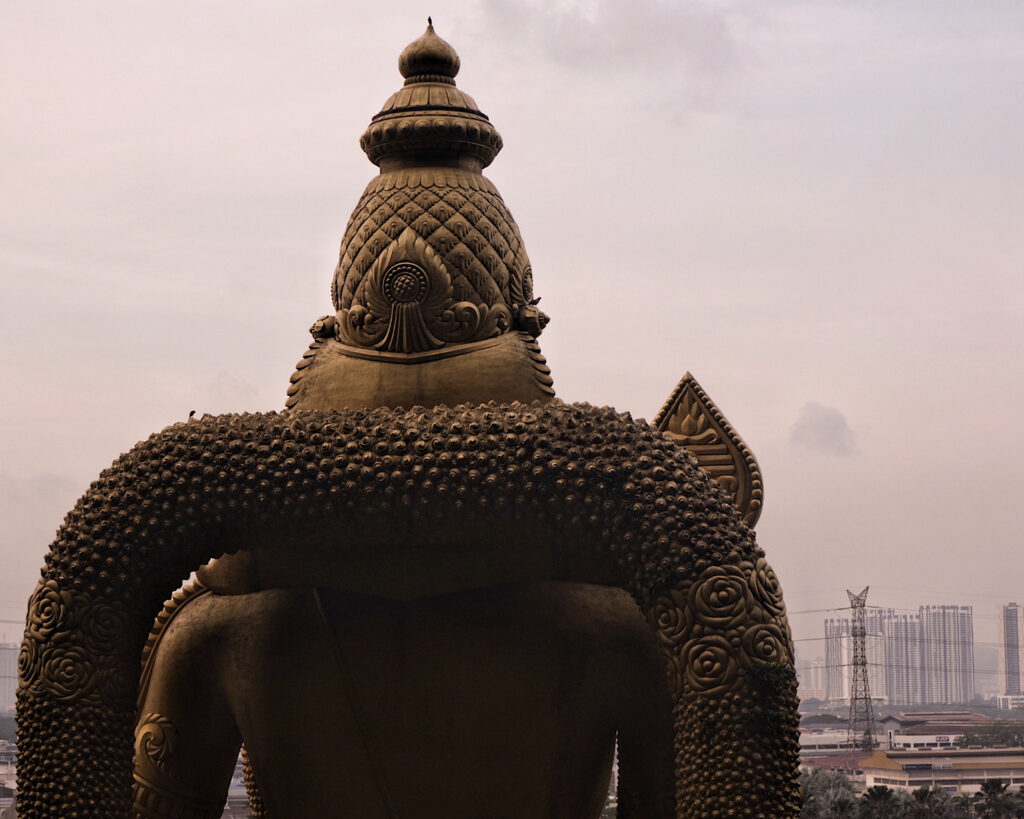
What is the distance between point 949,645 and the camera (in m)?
79.9

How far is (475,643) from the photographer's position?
26.8ft

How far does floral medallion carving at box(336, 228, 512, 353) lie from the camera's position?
27.9 ft

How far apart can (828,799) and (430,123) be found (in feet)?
87.6

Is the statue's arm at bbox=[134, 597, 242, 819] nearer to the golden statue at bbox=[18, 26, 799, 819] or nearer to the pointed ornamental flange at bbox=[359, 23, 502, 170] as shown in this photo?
the golden statue at bbox=[18, 26, 799, 819]

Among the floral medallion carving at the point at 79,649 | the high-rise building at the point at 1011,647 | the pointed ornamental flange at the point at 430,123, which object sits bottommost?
the floral medallion carving at the point at 79,649

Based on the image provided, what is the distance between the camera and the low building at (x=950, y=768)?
145ft

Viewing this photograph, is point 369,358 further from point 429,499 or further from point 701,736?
point 701,736

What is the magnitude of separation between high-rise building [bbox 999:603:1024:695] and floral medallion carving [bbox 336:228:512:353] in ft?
226

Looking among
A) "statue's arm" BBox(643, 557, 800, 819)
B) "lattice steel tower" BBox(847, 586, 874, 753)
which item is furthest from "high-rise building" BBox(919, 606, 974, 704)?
"statue's arm" BBox(643, 557, 800, 819)

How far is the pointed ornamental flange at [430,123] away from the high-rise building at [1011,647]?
6855cm

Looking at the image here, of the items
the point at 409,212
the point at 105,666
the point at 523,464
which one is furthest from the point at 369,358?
the point at 105,666

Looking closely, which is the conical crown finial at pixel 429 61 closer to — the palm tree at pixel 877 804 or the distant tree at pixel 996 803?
the palm tree at pixel 877 804

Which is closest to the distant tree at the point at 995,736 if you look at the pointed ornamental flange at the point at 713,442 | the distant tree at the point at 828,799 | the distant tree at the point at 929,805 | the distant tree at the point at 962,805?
the distant tree at the point at 962,805

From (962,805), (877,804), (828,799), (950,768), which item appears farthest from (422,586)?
(950,768)
